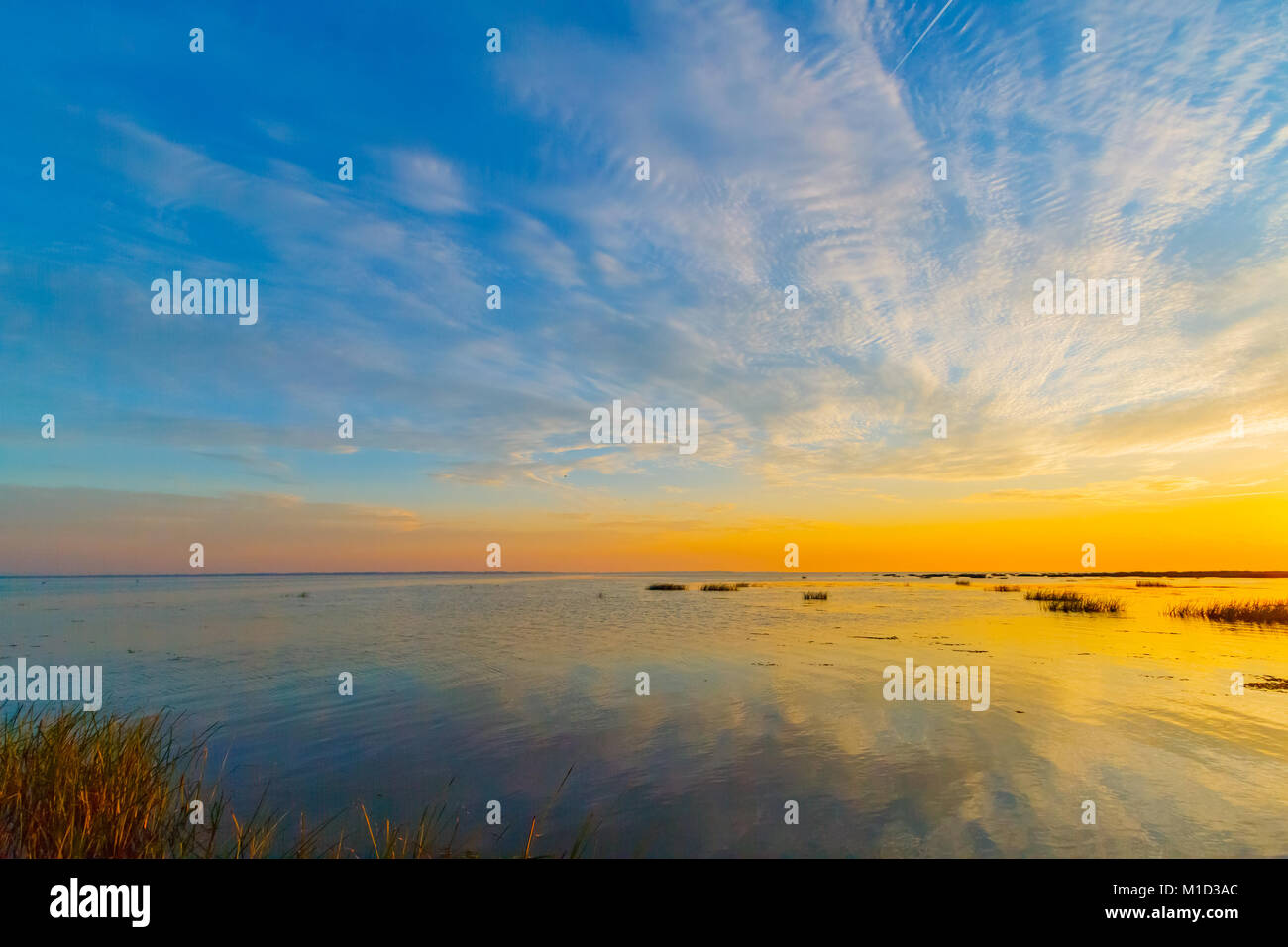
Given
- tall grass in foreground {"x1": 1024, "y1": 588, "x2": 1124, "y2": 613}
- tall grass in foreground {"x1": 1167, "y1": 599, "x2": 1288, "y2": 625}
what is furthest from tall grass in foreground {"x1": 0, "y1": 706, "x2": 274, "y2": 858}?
tall grass in foreground {"x1": 1167, "y1": 599, "x2": 1288, "y2": 625}

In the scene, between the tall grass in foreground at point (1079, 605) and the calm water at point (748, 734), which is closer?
the calm water at point (748, 734)

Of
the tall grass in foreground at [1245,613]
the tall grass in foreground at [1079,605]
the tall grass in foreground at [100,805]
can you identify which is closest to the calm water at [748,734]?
the tall grass in foreground at [100,805]

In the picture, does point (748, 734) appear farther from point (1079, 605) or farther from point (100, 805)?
point (1079, 605)

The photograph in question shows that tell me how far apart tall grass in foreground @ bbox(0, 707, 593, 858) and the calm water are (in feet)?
1.98

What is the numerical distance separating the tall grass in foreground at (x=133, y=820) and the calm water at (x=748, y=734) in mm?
602

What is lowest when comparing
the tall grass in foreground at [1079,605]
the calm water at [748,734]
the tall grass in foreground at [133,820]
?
the tall grass in foreground at [1079,605]

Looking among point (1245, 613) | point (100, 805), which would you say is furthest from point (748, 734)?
point (1245, 613)

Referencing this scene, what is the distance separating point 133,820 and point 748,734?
1163cm

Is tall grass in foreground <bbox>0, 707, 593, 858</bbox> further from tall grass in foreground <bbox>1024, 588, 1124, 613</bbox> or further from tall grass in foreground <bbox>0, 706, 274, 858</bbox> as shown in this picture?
tall grass in foreground <bbox>1024, 588, 1124, 613</bbox>

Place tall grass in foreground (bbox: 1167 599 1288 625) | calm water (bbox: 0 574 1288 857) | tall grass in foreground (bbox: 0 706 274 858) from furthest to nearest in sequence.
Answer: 1. tall grass in foreground (bbox: 1167 599 1288 625)
2. calm water (bbox: 0 574 1288 857)
3. tall grass in foreground (bbox: 0 706 274 858)

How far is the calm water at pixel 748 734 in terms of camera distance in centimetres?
1023

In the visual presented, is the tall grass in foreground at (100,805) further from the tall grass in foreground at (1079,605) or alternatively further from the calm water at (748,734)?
the tall grass in foreground at (1079,605)

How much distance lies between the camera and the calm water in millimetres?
10227
